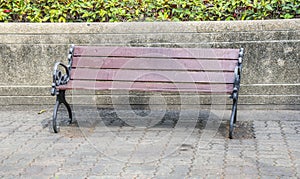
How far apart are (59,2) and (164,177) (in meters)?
4.06

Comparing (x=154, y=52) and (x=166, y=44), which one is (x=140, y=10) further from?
(x=154, y=52)

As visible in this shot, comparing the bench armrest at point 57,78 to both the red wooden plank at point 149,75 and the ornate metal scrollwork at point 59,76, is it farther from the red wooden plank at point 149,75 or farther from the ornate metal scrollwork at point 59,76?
the red wooden plank at point 149,75

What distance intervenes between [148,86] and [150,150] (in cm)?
112

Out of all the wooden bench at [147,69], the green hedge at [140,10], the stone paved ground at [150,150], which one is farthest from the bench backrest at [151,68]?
the green hedge at [140,10]

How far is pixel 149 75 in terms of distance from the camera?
745 centimetres

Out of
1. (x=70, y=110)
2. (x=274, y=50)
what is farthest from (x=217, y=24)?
(x=70, y=110)

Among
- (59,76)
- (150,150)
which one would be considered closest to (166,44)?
(59,76)

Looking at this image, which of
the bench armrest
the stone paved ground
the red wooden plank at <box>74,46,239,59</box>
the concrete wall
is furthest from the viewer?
the concrete wall

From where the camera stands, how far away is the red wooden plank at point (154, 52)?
24.1 ft

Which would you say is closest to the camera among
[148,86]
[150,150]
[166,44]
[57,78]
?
[150,150]

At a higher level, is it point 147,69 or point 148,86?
point 147,69

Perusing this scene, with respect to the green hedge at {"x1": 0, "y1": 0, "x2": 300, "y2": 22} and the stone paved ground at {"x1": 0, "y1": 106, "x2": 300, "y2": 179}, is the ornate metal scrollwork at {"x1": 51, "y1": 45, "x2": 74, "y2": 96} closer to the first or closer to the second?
the stone paved ground at {"x1": 0, "y1": 106, "x2": 300, "y2": 179}

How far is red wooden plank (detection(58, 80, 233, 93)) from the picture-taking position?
7058 mm

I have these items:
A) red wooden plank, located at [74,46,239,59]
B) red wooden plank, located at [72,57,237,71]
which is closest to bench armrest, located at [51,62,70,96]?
red wooden plank, located at [72,57,237,71]
